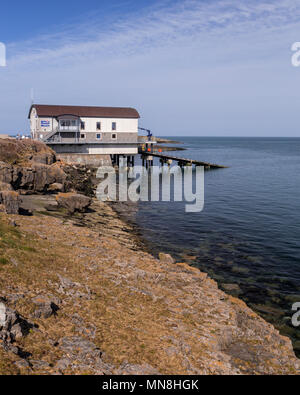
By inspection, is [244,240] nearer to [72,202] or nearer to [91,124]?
[72,202]

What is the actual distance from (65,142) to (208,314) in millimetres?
54193

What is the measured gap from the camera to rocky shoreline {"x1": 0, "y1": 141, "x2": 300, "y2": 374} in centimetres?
945

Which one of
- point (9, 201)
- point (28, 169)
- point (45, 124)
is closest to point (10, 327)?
point (9, 201)

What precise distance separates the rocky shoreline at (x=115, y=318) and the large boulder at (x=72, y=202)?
1141 cm

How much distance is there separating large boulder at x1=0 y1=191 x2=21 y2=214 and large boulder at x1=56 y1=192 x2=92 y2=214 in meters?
7.73

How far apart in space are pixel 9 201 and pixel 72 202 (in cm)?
882

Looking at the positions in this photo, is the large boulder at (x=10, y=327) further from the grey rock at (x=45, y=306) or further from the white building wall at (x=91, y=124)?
the white building wall at (x=91, y=124)

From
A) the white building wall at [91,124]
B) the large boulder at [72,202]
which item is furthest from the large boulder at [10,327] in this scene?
the white building wall at [91,124]

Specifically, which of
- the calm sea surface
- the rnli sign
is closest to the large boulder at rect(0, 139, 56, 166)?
the calm sea surface

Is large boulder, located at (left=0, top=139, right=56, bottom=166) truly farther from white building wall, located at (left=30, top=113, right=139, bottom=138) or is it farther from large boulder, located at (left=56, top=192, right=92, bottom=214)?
white building wall, located at (left=30, top=113, right=139, bottom=138)

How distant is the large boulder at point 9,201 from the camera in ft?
75.4

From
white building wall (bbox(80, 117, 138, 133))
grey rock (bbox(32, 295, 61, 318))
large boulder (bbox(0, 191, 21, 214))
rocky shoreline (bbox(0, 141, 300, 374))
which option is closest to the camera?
rocky shoreline (bbox(0, 141, 300, 374))

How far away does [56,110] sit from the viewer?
210 ft

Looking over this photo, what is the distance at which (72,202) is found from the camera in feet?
104
